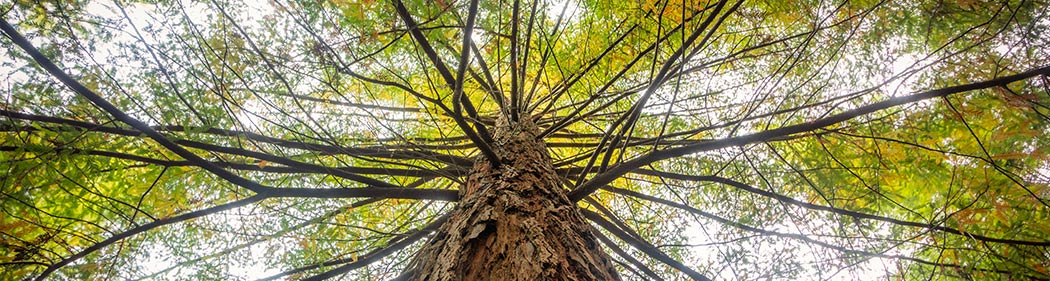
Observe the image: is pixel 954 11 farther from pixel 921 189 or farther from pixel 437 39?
pixel 437 39

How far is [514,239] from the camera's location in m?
1.32

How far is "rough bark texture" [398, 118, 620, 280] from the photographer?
1.19m

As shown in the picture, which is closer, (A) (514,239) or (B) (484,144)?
(A) (514,239)

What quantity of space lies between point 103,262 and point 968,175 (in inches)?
184

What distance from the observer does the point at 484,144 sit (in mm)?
1896

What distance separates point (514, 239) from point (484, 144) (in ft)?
2.16

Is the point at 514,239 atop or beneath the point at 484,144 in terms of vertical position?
beneath

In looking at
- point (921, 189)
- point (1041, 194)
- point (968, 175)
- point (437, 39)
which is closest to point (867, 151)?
point (968, 175)

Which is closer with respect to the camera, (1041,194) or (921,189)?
(1041,194)

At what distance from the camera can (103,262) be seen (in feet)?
7.14

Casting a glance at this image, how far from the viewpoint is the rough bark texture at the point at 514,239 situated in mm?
1187

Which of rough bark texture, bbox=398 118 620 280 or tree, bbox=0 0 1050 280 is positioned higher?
tree, bbox=0 0 1050 280

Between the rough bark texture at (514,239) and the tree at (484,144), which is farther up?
the tree at (484,144)

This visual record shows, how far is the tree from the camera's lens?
156cm
